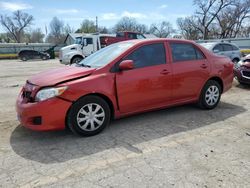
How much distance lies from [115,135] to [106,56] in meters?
1.52

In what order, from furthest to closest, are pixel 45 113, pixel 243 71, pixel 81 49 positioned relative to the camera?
pixel 81 49 → pixel 243 71 → pixel 45 113

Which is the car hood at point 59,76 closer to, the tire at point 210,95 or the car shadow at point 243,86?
the tire at point 210,95

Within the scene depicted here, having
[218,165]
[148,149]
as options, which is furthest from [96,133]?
[218,165]

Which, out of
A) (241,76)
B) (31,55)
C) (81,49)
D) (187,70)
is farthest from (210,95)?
(31,55)

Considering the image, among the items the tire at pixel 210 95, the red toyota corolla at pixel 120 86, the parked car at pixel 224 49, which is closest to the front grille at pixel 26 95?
the red toyota corolla at pixel 120 86

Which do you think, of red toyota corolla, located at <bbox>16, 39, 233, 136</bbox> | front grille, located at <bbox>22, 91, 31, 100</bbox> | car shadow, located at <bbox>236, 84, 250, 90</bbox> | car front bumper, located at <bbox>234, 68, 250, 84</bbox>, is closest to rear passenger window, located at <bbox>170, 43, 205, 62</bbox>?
red toyota corolla, located at <bbox>16, 39, 233, 136</bbox>

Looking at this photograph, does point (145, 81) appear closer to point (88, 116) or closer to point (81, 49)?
point (88, 116)

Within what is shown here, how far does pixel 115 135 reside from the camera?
4.10 meters

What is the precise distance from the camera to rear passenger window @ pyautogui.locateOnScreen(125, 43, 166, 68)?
4434 mm

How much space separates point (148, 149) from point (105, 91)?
1.20 metres

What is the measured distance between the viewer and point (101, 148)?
3621mm

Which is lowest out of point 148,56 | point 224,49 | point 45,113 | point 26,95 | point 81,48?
point 45,113

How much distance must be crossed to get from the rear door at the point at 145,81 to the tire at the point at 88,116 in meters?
0.36

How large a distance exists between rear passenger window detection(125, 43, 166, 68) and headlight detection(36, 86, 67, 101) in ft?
4.37
